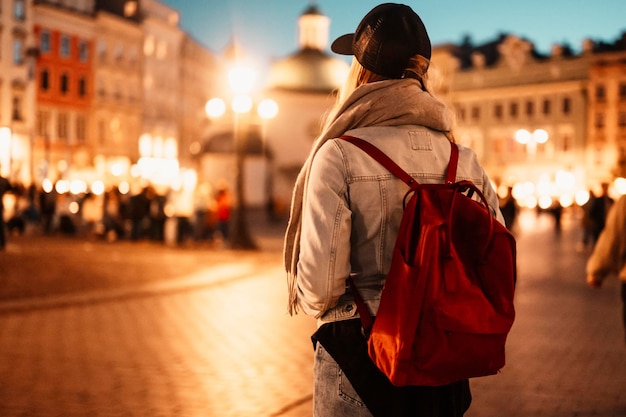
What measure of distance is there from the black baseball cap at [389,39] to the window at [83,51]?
70840 millimetres

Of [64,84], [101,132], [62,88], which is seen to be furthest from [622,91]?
[62,88]

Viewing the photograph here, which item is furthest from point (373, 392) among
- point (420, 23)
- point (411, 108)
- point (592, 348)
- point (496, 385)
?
point (592, 348)

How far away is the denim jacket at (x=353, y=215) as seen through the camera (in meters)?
2.89

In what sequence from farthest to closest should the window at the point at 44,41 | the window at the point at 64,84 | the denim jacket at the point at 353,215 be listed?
the window at the point at 64,84
the window at the point at 44,41
the denim jacket at the point at 353,215

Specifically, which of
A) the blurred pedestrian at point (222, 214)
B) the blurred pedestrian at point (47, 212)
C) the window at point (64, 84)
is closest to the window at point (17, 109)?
the window at point (64, 84)

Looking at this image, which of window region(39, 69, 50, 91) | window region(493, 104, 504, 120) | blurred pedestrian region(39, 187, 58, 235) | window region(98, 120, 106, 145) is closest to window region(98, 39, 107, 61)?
window region(98, 120, 106, 145)

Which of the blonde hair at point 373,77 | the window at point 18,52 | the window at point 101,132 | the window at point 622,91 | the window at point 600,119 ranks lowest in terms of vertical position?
the blonde hair at point 373,77

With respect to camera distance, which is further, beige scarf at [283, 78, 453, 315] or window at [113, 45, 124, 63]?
window at [113, 45, 124, 63]

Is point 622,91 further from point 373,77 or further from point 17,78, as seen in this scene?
point 373,77

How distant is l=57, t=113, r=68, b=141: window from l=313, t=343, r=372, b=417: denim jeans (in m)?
67.4

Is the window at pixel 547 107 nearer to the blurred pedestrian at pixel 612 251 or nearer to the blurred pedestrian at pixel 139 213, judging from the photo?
the blurred pedestrian at pixel 139 213

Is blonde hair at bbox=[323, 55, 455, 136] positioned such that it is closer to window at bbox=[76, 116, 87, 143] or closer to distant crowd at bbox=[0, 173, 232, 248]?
distant crowd at bbox=[0, 173, 232, 248]

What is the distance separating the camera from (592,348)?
10008 millimetres

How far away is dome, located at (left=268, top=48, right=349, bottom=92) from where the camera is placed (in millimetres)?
74000
